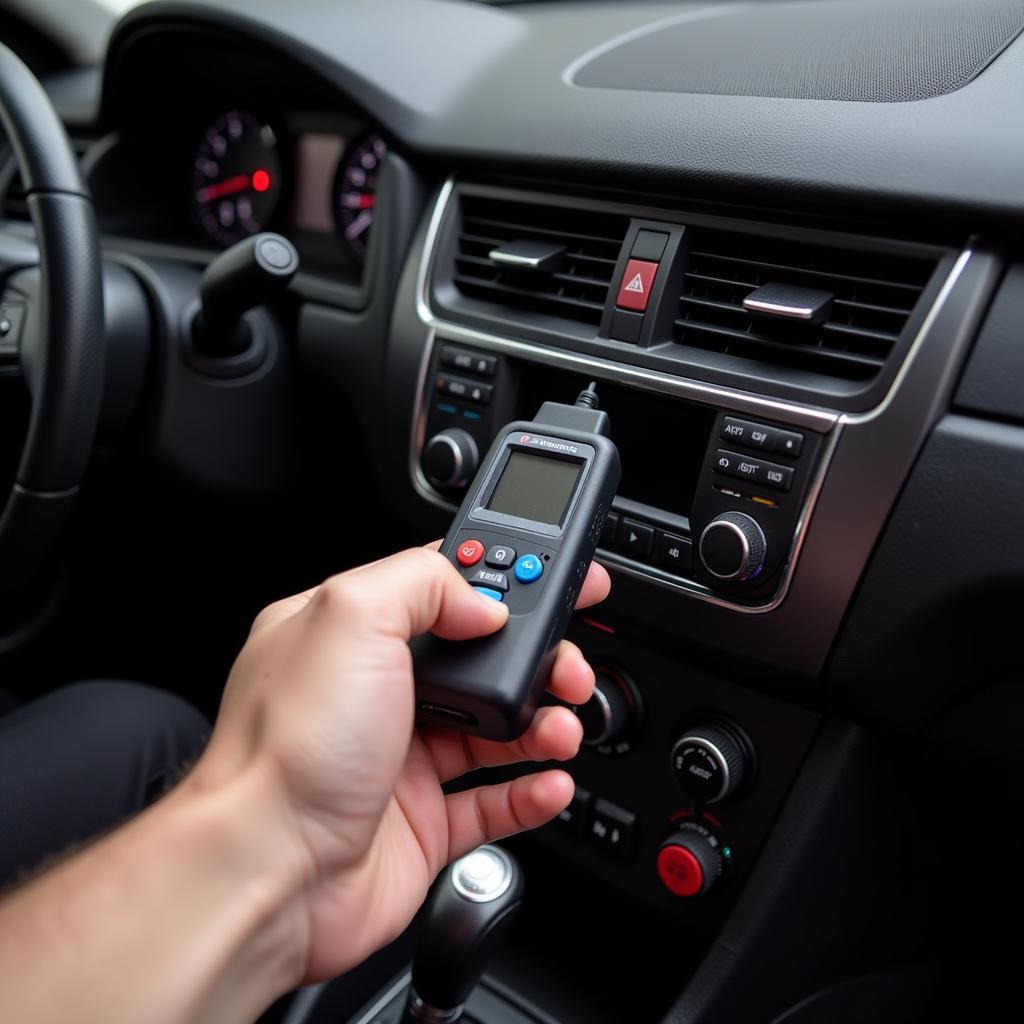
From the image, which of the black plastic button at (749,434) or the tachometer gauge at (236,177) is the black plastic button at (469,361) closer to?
the black plastic button at (749,434)

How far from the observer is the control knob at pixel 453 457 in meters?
0.95

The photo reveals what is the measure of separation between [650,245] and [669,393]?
0.13m

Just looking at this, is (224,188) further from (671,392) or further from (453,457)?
(671,392)

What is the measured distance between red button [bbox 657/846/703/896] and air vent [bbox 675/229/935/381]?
1.42 feet

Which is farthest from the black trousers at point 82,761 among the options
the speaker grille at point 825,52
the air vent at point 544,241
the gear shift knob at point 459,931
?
the speaker grille at point 825,52

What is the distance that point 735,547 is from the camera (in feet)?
2.51

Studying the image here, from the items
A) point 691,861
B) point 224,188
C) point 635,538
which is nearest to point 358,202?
point 224,188

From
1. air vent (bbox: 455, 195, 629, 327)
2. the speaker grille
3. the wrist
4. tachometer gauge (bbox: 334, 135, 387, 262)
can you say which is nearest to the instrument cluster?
tachometer gauge (bbox: 334, 135, 387, 262)

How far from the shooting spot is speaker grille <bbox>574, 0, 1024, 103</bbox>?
2.65 ft

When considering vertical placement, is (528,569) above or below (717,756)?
above

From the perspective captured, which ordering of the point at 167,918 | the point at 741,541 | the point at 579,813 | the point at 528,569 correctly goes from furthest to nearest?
the point at 579,813 → the point at 741,541 → the point at 528,569 → the point at 167,918

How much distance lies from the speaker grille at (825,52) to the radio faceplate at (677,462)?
0.89ft

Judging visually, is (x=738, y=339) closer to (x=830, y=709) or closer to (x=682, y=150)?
(x=682, y=150)

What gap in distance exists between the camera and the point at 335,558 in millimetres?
1416
